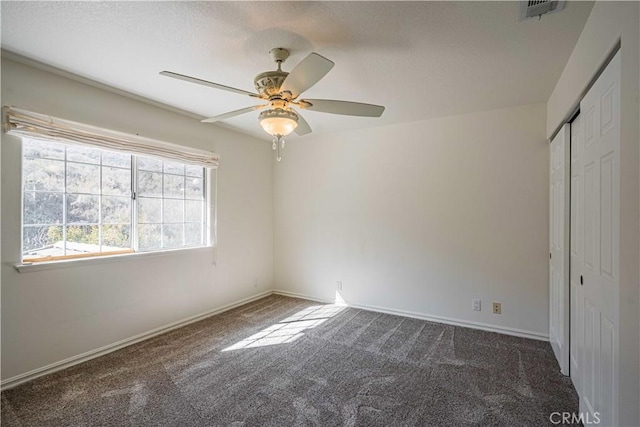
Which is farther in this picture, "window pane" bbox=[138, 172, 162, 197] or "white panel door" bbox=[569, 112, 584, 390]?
"window pane" bbox=[138, 172, 162, 197]

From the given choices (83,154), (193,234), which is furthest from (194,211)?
(83,154)

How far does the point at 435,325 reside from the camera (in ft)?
11.4

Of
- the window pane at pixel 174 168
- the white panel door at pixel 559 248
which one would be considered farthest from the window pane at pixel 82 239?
the white panel door at pixel 559 248

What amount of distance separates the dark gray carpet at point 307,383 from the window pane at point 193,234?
3.37ft

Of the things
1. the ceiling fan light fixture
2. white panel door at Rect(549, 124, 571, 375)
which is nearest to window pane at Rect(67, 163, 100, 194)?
the ceiling fan light fixture

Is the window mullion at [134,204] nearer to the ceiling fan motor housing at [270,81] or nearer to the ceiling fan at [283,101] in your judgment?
A: the ceiling fan at [283,101]

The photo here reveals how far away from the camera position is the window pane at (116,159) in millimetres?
2863

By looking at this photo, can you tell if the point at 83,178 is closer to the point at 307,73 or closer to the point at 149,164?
the point at 149,164

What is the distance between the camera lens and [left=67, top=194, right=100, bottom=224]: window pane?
8.60 feet

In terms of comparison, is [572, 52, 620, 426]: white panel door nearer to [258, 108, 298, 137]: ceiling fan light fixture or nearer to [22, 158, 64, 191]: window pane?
[258, 108, 298, 137]: ceiling fan light fixture

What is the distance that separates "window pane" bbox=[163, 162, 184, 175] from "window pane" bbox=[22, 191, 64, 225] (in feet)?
3.38

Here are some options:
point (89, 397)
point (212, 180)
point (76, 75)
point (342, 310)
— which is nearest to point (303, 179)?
point (212, 180)

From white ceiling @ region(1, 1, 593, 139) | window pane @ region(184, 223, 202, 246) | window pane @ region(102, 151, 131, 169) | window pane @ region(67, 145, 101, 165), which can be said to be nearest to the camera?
white ceiling @ region(1, 1, 593, 139)
